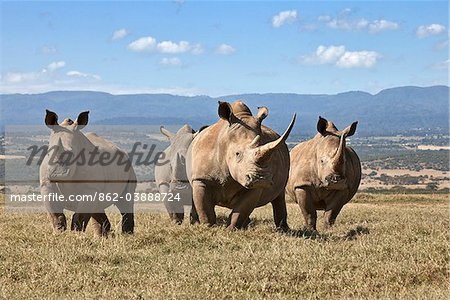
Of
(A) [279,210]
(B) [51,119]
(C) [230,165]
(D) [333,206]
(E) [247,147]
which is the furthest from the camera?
(D) [333,206]

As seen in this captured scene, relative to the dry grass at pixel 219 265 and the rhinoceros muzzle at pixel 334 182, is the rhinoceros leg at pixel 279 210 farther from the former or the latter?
the dry grass at pixel 219 265

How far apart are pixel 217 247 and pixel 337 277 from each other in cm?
228

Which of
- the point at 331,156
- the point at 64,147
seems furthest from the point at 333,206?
the point at 64,147

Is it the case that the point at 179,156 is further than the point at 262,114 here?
Yes

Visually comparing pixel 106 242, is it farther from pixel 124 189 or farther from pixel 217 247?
pixel 124 189

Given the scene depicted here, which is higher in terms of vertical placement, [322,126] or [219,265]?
[322,126]

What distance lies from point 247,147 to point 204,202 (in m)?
1.38

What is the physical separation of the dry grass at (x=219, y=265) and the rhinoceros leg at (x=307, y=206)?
2.54m

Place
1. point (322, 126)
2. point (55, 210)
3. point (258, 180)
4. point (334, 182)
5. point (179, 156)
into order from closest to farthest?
point (258, 180), point (55, 210), point (334, 182), point (179, 156), point (322, 126)

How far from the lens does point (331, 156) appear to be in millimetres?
13664

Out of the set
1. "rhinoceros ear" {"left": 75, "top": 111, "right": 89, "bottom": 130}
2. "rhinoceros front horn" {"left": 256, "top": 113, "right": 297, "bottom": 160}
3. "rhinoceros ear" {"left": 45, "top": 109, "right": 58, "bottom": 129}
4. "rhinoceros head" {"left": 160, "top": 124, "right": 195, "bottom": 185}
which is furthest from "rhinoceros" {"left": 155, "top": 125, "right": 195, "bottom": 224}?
"rhinoceros front horn" {"left": 256, "top": 113, "right": 297, "bottom": 160}

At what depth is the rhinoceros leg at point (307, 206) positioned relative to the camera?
13828 millimetres

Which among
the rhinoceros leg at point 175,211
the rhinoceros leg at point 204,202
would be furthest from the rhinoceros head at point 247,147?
the rhinoceros leg at point 175,211

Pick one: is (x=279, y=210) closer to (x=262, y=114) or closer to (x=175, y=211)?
(x=175, y=211)
